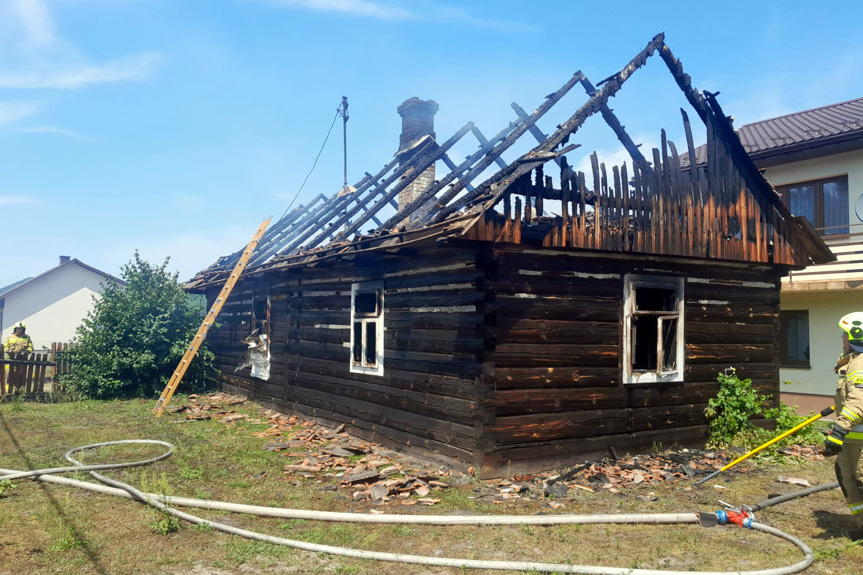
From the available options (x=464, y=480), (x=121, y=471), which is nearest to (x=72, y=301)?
(x=121, y=471)

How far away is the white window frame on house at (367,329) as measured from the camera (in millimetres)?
10133

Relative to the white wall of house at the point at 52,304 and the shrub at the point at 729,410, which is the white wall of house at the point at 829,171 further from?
the white wall of house at the point at 52,304

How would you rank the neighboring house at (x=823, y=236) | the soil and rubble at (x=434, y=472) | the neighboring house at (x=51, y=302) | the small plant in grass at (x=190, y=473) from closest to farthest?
the soil and rubble at (x=434, y=472) → the small plant in grass at (x=190, y=473) → the neighboring house at (x=823, y=236) → the neighboring house at (x=51, y=302)

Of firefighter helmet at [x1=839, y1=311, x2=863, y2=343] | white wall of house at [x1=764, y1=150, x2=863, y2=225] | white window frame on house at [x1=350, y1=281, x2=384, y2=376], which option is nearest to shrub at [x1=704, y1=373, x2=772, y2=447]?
firefighter helmet at [x1=839, y1=311, x2=863, y2=343]

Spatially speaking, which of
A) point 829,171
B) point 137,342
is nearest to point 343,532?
point 137,342

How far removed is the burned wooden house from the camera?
8055 millimetres

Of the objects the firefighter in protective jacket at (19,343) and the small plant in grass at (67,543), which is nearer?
the small plant in grass at (67,543)

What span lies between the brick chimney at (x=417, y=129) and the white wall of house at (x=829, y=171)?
9085 mm

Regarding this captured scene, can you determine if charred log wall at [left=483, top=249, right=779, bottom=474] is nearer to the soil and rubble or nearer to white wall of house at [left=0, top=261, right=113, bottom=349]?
the soil and rubble

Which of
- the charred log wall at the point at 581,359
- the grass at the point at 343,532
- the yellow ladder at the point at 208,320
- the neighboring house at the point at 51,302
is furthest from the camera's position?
the neighboring house at the point at 51,302

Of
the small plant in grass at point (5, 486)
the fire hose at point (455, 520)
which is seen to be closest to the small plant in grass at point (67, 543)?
the fire hose at point (455, 520)

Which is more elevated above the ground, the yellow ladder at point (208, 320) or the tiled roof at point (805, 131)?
the tiled roof at point (805, 131)

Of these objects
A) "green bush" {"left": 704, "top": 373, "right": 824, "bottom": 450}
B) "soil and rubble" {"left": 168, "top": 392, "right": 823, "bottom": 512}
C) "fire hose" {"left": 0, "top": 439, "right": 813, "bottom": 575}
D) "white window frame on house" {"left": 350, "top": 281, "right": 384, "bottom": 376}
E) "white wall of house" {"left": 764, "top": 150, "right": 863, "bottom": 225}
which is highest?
"white wall of house" {"left": 764, "top": 150, "right": 863, "bottom": 225}

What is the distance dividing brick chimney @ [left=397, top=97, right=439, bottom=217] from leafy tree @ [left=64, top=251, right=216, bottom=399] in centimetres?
753
